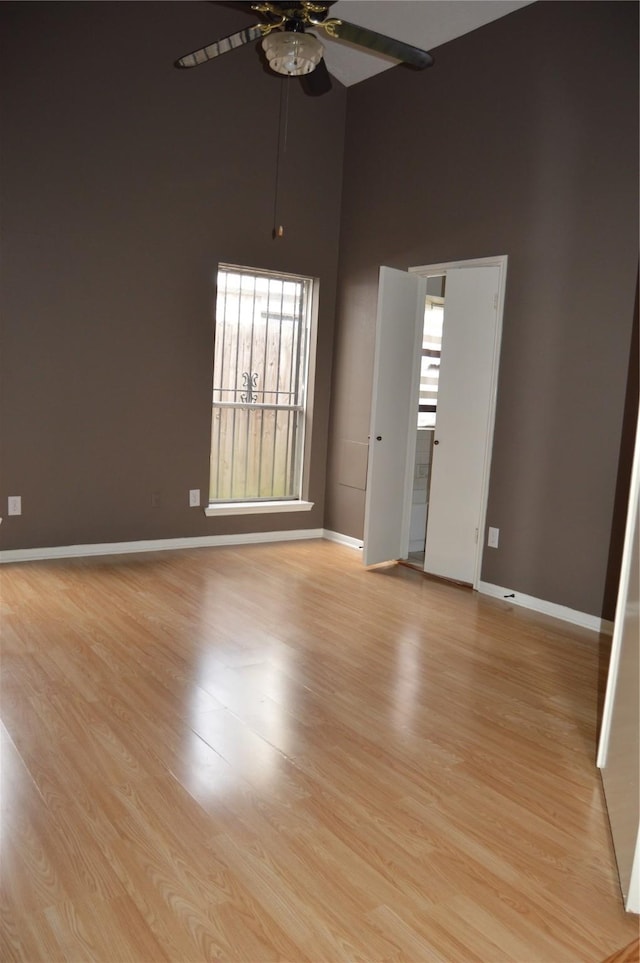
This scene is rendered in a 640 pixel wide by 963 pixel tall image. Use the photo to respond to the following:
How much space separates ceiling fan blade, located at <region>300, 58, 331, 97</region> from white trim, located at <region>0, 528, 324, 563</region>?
3.22 m

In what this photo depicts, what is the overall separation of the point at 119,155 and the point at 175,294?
933 mm

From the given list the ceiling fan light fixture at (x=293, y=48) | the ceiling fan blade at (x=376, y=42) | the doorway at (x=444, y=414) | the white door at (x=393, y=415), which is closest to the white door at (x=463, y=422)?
the doorway at (x=444, y=414)

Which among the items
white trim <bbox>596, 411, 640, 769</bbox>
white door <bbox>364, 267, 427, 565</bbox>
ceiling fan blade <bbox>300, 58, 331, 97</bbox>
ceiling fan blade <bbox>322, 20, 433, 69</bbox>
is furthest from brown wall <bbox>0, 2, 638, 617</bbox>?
white trim <bbox>596, 411, 640, 769</bbox>

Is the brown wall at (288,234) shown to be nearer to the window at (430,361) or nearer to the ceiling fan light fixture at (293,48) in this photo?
the window at (430,361)

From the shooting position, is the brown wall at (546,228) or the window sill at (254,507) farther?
the window sill at (254,507)

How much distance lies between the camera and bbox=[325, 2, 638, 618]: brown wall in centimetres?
399

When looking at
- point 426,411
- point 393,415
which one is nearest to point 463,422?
point 393,415

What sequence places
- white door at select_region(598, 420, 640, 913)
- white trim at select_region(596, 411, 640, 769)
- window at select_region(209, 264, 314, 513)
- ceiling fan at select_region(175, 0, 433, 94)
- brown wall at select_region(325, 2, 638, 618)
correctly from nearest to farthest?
white door at select_region(598, 420, 640, 913) < white trim at select_region(596, 411, 640, 769) < ceiling fan at select_region(175, 0, 433, 94) < brown wall at select_region(325, 2, 638, 618) < window at select_region(209, 264, 314, 513)

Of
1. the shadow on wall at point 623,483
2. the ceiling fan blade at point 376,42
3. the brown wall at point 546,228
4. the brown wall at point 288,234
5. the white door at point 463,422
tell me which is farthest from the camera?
the white door at point 463,422

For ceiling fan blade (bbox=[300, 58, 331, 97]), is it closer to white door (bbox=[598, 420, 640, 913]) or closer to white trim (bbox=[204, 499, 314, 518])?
white trim (bbox=[204, 499, 314, 518])

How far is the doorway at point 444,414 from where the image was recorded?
4703 mm

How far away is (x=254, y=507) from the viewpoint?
18.8ft

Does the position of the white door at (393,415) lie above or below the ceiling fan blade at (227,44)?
below

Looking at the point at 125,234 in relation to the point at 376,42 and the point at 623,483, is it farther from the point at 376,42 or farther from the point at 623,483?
the point at 623,483
